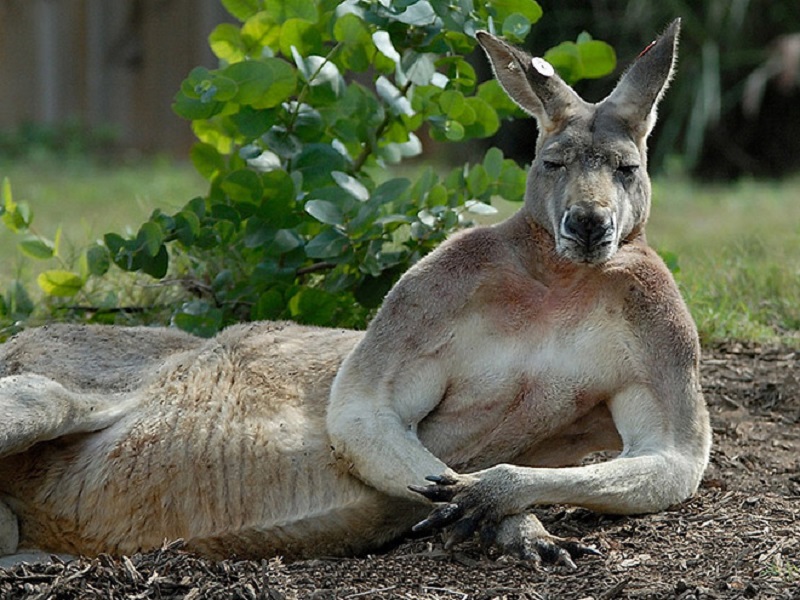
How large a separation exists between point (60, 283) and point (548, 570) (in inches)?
98.9

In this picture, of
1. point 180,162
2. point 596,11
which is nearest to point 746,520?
point 596,11

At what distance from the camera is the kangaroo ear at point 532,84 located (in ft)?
13.0

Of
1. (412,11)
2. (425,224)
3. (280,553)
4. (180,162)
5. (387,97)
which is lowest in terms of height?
(180,162)

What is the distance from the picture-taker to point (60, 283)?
17.1 feet

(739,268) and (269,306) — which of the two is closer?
(269,306)

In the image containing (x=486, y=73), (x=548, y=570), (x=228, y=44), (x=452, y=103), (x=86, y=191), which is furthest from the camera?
(x=486, y=73)

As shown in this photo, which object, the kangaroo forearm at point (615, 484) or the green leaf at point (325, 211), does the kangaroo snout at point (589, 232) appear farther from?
the green leaf at point (325, 211)

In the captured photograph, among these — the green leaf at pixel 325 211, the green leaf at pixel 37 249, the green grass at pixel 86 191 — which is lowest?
the green grass at pixel 86 191

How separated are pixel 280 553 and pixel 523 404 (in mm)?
766

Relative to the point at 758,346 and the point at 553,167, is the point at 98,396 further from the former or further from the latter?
the point at 758,346

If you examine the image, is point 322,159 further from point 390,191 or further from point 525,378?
point 525,378

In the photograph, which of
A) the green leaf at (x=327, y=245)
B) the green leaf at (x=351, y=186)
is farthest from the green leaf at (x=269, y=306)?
the green leaf at (x=351, y=186)

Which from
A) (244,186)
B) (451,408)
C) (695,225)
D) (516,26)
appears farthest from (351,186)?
(695,225)

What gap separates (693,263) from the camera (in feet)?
20.5
